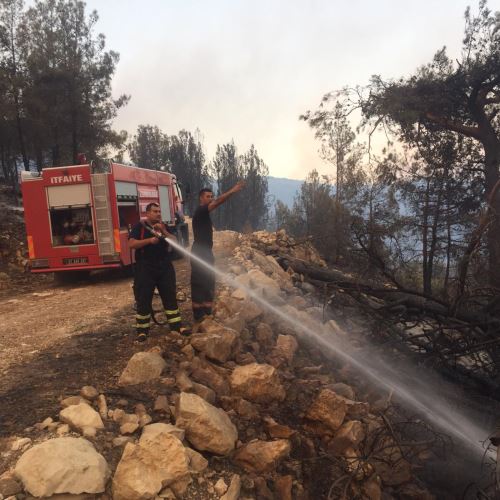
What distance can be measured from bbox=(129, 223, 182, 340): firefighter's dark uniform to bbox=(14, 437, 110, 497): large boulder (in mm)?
2376

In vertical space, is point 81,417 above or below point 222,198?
below

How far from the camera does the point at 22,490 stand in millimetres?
2650

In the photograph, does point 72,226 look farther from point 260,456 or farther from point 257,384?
point 260,456

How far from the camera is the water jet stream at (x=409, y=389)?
A: 5.08 metres

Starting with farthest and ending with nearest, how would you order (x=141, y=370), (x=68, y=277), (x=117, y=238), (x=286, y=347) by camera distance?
1. (x=68, y=277)
2. (x=117, y=238)
3. (x=286, y=347)
4. (x=141, y=370)

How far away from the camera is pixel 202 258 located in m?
5.48

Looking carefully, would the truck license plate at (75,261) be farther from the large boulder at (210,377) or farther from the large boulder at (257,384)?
the large boulder at (257,384)

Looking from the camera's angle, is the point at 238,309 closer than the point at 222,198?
No

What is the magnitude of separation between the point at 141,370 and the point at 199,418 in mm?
975

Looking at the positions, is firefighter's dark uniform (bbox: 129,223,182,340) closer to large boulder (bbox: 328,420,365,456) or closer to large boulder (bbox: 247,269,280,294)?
large boulder (bbox: 247,269,280,294)

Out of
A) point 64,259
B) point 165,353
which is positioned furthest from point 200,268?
point 64,259

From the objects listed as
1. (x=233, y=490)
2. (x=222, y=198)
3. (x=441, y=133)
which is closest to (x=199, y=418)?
(x=233, y=490)

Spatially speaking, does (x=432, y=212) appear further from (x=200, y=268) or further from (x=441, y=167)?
(x=200, y=268)

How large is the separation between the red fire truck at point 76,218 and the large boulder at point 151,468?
7.02 metres
